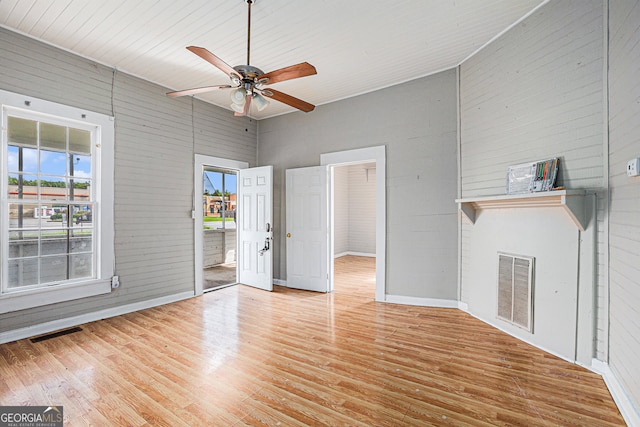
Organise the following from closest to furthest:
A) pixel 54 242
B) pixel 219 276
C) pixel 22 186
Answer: pixel 22 186
pixel 54 242
pixel 219 276

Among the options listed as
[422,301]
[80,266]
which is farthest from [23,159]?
[422,301]

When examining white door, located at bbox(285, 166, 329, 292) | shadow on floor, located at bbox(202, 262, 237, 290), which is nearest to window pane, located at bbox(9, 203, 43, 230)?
shadow on floor, located at bbox(202, 262, 237, 290)

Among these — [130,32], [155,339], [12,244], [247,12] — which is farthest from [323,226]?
[12,244]

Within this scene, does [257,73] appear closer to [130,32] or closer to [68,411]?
[130,32]

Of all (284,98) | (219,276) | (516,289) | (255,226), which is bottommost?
(219,276)

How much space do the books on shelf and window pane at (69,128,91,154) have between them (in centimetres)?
497

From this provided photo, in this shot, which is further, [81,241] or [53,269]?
[81,241]

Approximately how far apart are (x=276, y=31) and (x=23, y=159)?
3.07 m

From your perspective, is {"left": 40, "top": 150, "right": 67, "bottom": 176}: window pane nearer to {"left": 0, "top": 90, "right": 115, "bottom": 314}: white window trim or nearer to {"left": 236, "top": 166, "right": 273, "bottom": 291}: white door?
{"left": 0, "top": 90, "right": 115, "bottom": 314}: white window trim

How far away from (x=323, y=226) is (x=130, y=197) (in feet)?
9.22

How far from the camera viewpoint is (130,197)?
381 centimetres

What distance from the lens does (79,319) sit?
11.1ft

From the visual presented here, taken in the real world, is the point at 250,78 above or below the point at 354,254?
above

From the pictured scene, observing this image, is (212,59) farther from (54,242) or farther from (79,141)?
(54,242)
